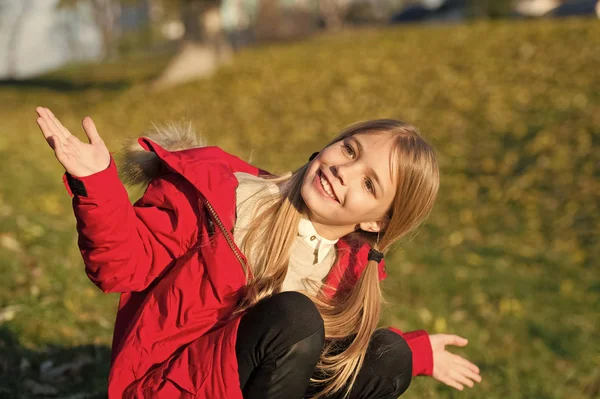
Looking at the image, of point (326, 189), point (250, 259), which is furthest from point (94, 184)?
point (326, 189)

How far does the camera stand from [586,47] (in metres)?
10.4

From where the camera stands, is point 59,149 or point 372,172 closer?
point 59,149

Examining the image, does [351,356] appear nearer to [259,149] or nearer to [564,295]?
[564,295]

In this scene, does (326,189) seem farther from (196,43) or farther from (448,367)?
(196,43)

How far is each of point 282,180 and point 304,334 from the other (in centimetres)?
61

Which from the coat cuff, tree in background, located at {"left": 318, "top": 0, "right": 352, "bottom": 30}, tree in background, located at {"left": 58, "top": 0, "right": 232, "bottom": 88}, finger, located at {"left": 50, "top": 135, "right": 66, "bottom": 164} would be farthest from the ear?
tree in background, located at {"left": 318, "top": 0, "right": 352, "bottom": 30}

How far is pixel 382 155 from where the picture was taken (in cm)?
217

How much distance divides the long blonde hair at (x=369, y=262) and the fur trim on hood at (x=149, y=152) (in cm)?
36

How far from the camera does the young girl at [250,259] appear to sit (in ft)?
6.38

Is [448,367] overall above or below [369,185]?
below

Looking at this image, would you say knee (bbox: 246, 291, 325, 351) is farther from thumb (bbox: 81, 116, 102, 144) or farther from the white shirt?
thumb (bbox: 81, 116, 102, 144)

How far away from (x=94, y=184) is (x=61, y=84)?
17.0 meters

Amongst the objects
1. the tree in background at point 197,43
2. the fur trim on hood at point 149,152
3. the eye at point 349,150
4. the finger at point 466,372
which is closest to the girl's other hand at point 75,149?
the fur trim on hood at point 149,152

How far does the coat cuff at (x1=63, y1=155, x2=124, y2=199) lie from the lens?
1813mm
